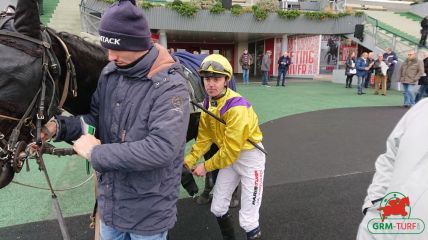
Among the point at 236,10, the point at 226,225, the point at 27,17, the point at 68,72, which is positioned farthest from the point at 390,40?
the point at 27,17

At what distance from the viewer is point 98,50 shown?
217 centimetres

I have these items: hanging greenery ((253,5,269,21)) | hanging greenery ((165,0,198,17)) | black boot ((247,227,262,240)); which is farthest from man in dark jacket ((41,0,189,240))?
hanging greenery ((253,5,269,21))

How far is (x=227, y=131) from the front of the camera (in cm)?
250

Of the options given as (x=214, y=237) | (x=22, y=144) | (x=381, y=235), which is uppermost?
(x=22, y=144)

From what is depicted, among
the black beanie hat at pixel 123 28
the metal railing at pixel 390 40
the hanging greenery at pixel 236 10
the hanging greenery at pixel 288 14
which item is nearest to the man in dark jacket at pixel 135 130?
the black beanie hat at pixel 123 28

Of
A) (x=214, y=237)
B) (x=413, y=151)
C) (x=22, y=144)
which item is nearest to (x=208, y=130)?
(x=214, y=237)

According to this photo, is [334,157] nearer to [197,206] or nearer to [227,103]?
[197,206]

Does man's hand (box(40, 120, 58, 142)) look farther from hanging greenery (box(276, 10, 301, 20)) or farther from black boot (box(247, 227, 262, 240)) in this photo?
hanging greenery (box(276, 10, 301, 20))

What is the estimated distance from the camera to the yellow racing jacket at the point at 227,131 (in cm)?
249

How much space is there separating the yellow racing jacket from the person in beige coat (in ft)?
30.9

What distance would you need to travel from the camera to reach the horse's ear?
152cm

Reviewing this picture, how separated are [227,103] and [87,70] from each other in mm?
1095

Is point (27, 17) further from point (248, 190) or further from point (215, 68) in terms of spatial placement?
point (248, 190)

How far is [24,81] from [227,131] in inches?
56.8
